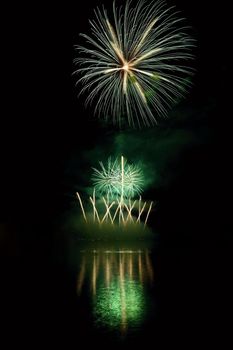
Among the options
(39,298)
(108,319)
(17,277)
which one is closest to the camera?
(108,319)

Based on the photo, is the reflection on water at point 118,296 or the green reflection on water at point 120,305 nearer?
the reflection on water at point 118,296

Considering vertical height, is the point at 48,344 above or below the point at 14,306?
below

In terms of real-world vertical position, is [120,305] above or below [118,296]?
below

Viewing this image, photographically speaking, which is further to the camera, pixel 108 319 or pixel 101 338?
pixel 108 319

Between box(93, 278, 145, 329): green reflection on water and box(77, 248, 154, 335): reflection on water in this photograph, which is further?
box(93, 278, 145, 329): green reflection on water

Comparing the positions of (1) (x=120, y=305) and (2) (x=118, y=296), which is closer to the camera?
(1) (x=120, y=305)

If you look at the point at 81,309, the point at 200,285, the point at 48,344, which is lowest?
the point at 48,344

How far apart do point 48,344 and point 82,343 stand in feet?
2.20

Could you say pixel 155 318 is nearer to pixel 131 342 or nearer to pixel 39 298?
pixel 131 342

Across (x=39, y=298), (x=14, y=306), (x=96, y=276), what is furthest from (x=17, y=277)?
(x=14, y=306)

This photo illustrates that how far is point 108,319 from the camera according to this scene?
457 inches

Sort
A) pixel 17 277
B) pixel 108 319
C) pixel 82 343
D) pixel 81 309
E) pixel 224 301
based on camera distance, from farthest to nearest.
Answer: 1. pixel 17 277
2. pixel 224 301
3. pixel 81 309
4. pixel 108 319
5. pixel 82 343

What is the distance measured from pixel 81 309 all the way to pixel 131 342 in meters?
3.82

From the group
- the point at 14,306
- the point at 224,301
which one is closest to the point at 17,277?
the point at 14,306
